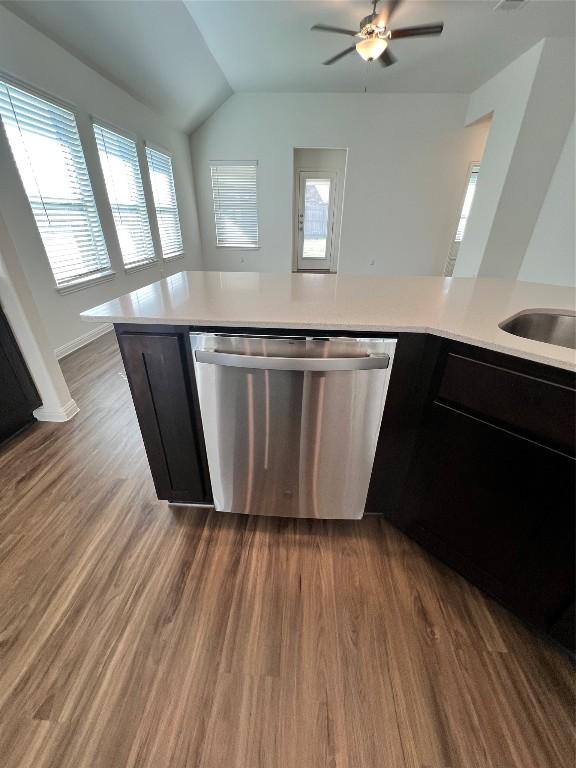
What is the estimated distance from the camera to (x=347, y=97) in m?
4.71

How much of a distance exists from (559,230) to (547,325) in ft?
10.8

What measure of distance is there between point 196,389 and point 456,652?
119 cm

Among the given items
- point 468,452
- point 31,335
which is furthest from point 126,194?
point 468,452

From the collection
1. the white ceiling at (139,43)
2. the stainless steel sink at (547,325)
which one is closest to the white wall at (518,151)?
the stainless steel sink at (547,325)

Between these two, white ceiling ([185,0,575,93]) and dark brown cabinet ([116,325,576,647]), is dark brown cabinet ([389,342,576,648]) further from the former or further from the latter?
white ceiling ([185,0,575,93])

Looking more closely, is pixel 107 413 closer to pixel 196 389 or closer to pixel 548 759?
pixel 196 389

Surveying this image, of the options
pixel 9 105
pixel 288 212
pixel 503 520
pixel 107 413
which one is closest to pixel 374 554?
pixel 503 520

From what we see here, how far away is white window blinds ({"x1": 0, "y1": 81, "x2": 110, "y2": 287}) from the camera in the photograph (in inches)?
91.4

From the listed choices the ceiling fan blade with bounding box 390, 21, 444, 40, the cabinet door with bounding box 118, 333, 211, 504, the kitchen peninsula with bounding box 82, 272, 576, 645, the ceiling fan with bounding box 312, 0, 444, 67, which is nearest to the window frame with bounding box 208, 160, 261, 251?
the ceiling fan with bounding box 312, 0, 444, 67

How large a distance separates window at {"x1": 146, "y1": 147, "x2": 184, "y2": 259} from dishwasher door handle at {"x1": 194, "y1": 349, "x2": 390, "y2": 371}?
4.56 metres

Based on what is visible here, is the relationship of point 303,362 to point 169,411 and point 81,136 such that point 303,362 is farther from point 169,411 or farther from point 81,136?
point 81,136

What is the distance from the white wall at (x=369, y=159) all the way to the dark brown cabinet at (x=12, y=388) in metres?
4.87

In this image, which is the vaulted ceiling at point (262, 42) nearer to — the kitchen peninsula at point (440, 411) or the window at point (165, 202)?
the window at point (165, 202)

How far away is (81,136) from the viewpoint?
113 inches
